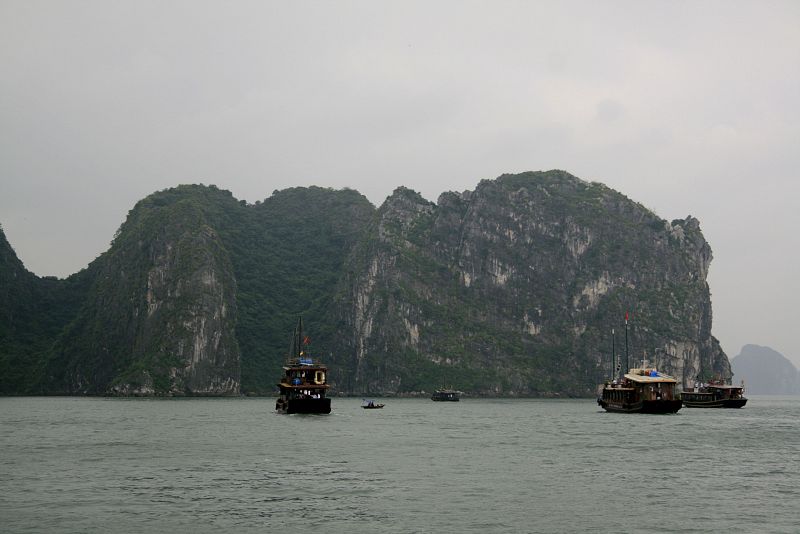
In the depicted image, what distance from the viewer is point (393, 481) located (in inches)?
2176

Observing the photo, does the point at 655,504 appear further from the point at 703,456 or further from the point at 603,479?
the point at 703,456

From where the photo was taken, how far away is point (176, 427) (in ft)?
342

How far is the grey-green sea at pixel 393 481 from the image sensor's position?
41.9 m

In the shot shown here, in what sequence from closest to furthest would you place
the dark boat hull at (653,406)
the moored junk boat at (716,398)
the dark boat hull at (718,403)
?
1. the dark boat hull at (653,406)
2. the dark boat hull at (718,403)
3. the moored junk boat at (716,398)

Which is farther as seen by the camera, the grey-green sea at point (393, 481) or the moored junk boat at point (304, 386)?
the moored junk boat at point (304, 386)

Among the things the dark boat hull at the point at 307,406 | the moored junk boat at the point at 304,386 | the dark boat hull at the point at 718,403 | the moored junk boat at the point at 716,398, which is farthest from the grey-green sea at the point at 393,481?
the moored junk boat at the point at 716,398

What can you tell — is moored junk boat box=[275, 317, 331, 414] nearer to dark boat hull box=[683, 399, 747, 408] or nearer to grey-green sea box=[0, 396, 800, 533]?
grey-green sea box=[0, 396, 800, 533]

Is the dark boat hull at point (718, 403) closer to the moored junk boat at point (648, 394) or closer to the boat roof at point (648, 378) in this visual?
the moored junk boat at point (648, 394)

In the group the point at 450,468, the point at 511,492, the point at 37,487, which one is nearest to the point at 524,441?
the point at 450,468

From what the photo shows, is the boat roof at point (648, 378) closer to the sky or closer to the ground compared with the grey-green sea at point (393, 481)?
closer to the sky

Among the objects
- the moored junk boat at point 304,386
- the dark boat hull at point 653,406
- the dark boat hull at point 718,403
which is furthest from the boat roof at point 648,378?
the moored junk boat at point 304,386

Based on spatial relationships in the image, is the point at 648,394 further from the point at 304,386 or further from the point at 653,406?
the point at 304,386

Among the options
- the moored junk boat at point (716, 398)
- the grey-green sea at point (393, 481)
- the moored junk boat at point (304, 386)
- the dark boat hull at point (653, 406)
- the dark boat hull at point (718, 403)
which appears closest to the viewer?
the grey-green sea at point (393, 481)

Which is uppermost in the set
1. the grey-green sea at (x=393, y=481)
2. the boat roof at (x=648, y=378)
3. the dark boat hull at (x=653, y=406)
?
the boat roof at (x=648, y=378)
